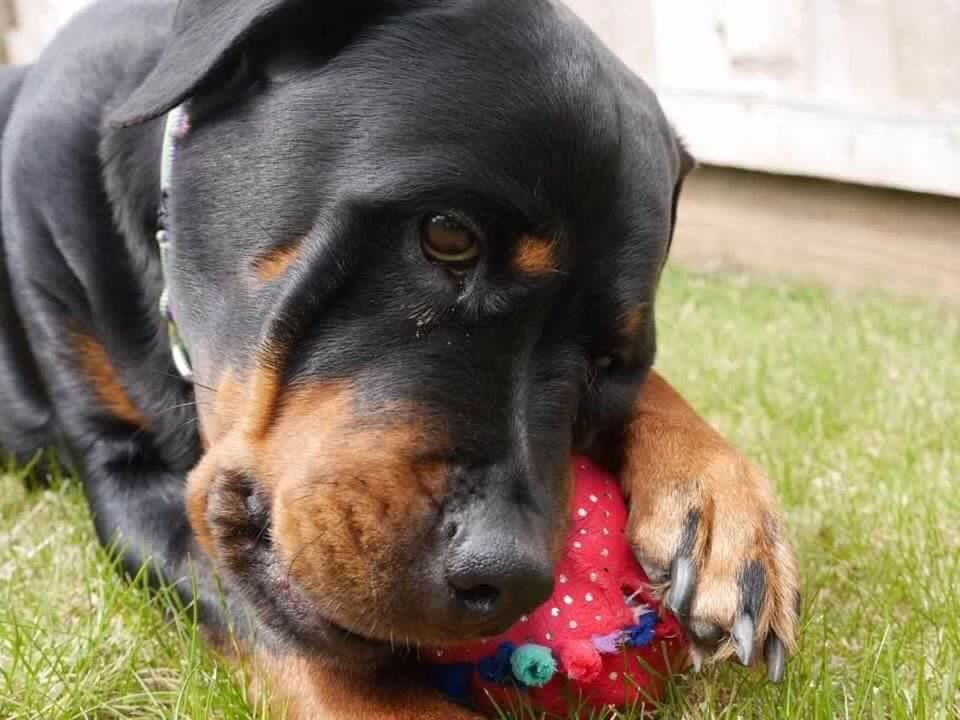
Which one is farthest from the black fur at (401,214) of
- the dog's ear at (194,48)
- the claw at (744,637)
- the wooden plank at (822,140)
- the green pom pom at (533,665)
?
the wooden plank at (822,140)

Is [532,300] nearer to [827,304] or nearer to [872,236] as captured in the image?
[827,304]

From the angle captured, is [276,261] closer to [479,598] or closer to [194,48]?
[194,48]

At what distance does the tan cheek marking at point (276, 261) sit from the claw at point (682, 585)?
766 mm

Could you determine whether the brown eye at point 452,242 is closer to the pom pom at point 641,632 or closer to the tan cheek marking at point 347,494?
the tan cheek marking at point 347,494

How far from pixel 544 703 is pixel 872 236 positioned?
455 centimetres

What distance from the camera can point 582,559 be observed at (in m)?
1.79

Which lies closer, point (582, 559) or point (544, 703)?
point (544, 703)

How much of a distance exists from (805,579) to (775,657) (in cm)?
48

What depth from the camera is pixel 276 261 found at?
6.02ft

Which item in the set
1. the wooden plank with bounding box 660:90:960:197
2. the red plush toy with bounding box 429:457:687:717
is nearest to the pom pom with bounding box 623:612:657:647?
the red plush toy with bounding box 429:457:687:717

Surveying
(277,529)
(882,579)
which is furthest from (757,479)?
(277,529)

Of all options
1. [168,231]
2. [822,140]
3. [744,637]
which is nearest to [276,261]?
[168,231]

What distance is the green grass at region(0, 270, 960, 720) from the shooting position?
1.68 meters

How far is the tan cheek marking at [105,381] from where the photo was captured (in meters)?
2.35
